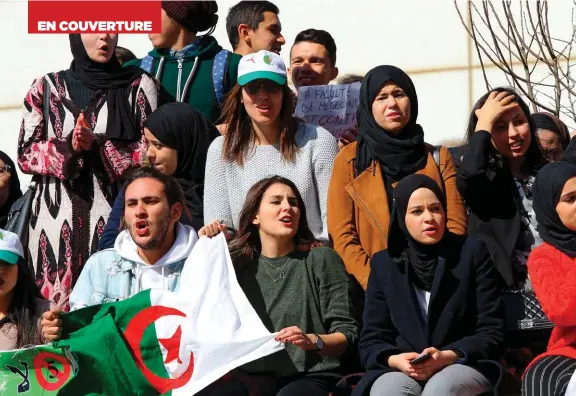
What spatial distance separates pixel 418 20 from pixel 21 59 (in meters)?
4.31

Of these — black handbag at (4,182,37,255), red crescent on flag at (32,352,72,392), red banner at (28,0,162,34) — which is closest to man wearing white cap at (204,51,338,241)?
black handbag at (4,182,37,255)

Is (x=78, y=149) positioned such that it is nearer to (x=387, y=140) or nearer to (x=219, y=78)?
(x=219, y=78)

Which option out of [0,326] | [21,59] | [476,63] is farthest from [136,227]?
[21,59]

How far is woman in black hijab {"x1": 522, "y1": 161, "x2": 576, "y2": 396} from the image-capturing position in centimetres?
690

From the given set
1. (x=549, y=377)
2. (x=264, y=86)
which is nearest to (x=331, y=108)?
(x=264, y=86)

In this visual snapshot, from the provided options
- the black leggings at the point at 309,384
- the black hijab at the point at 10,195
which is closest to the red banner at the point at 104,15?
the black hijab at the point at 10,195

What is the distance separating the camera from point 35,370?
750cm

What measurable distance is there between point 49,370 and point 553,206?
8.85 feet

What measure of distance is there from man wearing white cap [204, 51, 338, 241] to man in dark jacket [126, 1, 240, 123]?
84cm

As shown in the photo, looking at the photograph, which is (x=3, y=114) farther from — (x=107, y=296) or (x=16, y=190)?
(x=107, y=296)

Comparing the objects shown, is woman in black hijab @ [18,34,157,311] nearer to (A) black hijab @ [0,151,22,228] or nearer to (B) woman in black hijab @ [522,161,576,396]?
(A) black hijab @ [0,151,22,228]

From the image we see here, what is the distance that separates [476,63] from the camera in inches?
513

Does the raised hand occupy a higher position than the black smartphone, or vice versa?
the raised hand

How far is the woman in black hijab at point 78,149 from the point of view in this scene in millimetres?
8461
